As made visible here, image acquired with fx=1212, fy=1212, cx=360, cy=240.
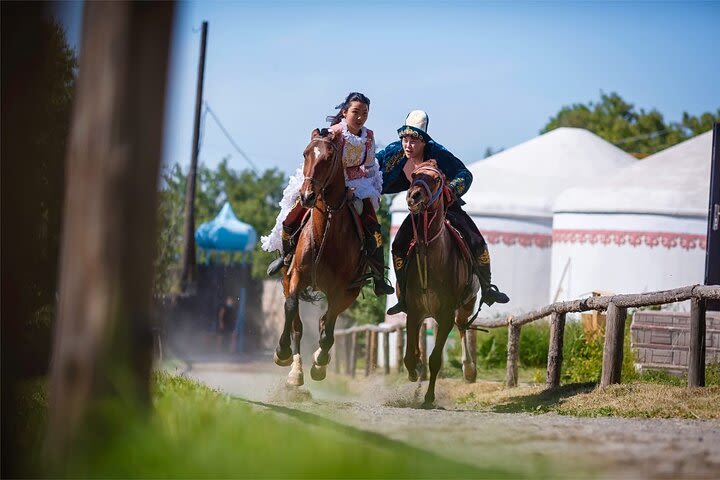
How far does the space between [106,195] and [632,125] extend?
6520cm

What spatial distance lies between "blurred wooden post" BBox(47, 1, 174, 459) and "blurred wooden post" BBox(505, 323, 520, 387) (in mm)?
10538

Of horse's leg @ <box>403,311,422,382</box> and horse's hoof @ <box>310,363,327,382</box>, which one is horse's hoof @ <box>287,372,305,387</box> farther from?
horse's leg @ <box>403,311,422,382</box>

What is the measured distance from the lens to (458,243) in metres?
11.8

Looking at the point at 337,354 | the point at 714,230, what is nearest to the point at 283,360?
the point at 714,230

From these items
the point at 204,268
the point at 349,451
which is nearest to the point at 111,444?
the point at 349,451

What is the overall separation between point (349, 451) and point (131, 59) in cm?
209

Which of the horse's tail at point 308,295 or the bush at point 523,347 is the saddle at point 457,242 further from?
the bush at point 523,347

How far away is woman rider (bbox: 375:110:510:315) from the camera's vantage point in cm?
1214

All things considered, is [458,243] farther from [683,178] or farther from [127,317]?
[683,178]

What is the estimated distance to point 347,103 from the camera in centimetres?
1155

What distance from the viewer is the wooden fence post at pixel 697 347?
11297 mm

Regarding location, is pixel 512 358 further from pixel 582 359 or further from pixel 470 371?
pixel 582 359

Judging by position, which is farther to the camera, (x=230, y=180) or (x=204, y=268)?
(x=230, y=180)

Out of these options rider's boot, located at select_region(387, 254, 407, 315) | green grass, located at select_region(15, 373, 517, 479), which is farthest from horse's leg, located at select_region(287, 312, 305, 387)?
green grass, located at select_region(15, 373, 517, 479)
